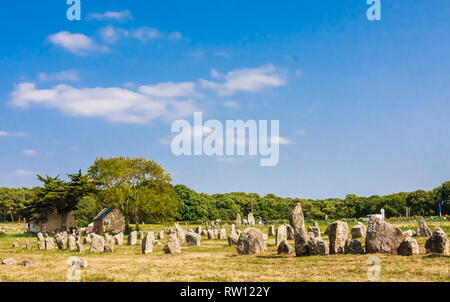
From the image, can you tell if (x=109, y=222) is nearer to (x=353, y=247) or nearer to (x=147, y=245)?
(x=147, y=245)

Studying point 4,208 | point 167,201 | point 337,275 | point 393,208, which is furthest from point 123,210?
point 4,208

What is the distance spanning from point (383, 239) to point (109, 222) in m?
38.0

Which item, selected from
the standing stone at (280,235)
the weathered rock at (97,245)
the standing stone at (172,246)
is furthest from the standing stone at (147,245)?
the standing stone at (280,235)

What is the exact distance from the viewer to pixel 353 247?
54.0 ft

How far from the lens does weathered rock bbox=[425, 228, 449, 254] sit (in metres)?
15.5

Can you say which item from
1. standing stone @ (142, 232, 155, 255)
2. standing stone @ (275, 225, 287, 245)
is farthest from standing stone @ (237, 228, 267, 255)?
standing stone @ (142, 232, 155, 255)

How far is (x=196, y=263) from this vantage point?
1633 centimetres

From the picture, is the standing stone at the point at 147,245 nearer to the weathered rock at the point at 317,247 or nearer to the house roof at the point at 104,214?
the weathered rock at the point at 317,247

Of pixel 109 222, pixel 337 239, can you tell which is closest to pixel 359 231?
pixel 337 239

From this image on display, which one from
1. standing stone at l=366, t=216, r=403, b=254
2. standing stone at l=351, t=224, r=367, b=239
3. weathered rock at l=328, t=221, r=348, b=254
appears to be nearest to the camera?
standing stone at l=366, t=216, r=403, b=254

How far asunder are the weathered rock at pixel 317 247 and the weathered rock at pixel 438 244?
3.93 m

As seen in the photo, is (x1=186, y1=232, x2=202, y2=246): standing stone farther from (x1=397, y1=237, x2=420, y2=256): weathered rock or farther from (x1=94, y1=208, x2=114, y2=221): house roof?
(x1=94, y1=208, x2=114, y2=221): house roof

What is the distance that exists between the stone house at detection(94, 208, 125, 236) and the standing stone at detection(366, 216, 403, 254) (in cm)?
3619
